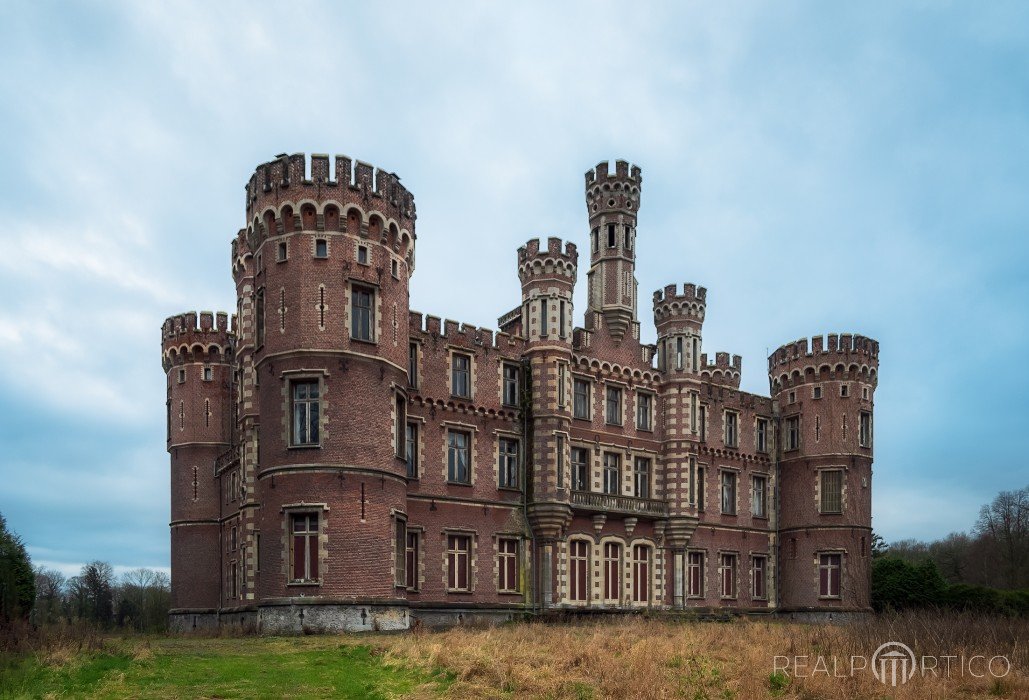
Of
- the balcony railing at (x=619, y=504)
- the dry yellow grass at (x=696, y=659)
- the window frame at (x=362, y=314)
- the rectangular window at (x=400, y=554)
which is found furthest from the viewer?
the balcony railing at (x=619, y=504)

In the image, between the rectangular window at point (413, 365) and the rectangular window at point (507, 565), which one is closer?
the rectangular window at point (413, 365)

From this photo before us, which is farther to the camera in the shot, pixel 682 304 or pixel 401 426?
pixel 682 304

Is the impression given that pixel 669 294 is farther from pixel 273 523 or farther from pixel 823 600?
pixel 273 523

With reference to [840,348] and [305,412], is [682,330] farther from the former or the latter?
[305,412]

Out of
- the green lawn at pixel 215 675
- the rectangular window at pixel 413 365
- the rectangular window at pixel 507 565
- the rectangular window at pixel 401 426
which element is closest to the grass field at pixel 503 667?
the green lawn at pixel 215 675

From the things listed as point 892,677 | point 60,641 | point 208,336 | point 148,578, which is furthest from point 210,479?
point 148,578

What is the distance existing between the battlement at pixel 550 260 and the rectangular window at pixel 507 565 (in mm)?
12027

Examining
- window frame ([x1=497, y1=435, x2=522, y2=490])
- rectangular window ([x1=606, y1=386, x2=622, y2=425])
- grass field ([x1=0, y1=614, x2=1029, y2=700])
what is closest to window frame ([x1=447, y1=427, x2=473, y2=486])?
window frame ([x1=497, y1=435, x2=522, y2=490])

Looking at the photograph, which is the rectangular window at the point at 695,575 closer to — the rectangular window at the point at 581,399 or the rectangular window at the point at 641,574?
the rectangular window at the point at 641,574

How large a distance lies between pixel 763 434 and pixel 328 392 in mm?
30133

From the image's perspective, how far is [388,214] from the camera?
116ft

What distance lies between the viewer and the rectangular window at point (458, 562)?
39469mm

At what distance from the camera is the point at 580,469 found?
44781 millimetres

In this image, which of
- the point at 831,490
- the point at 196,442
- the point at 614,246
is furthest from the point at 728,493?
the point at 196,442
